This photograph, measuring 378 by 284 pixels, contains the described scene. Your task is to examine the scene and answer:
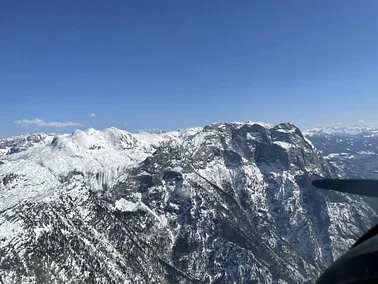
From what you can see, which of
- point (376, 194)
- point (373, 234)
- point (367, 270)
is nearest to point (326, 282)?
point (367, 270)

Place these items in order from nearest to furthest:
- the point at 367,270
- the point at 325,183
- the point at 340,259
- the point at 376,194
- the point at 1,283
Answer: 1. the point at 367,270
2. the point at 340,259
3. the point at 376,194
4. the point at 325,183
5. the point at 1,283

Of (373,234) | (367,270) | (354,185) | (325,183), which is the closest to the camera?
(367,270)

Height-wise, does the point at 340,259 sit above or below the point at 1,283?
above

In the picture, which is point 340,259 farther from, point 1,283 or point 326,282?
point 1,283

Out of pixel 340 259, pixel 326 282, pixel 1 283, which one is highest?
pixel 340 259

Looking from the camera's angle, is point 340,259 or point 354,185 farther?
point 354,185

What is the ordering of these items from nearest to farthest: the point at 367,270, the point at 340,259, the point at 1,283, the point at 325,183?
1. the point at 367,270
2. the point at 340,259
3. the point at 325,183
4. the point at 1,283

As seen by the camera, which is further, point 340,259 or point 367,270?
point 340,259

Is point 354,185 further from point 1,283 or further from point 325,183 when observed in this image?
point 1,283

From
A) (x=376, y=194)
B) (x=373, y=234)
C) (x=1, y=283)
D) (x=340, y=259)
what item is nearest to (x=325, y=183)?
(x=376, y=194)
